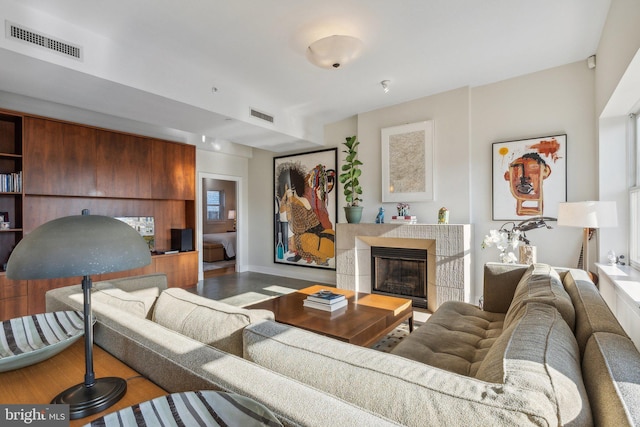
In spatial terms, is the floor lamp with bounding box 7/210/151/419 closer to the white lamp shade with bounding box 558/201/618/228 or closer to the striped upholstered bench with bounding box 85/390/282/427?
the striped upholstered bench with bounding box 85/390/282/427

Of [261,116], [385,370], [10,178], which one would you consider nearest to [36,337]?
[385,370]

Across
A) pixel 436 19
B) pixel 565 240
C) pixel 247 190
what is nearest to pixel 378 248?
pixel 565 240

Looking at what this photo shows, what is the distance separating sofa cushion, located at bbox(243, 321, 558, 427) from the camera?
0.64m

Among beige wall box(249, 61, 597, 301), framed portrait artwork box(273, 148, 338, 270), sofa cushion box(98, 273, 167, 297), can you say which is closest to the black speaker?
framed portrait artwork box(273, 148, 338, 270)

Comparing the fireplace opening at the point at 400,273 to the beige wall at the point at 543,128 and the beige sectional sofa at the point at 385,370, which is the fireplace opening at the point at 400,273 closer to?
the beige wall at the point at 543,128

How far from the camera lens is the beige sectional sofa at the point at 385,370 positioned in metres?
0.66

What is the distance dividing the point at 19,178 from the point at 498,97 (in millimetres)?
5742

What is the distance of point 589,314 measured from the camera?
4.23 feet

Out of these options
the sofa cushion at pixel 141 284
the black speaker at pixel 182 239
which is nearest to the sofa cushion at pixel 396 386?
the sofa cushion at pixel 141 284

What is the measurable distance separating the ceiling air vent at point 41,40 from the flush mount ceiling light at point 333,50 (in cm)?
189

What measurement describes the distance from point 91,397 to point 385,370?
769 millimetres

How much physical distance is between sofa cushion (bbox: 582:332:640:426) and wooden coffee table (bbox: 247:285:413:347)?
1.41 m

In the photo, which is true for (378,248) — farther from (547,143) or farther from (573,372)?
(573,372)

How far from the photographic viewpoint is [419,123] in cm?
434
